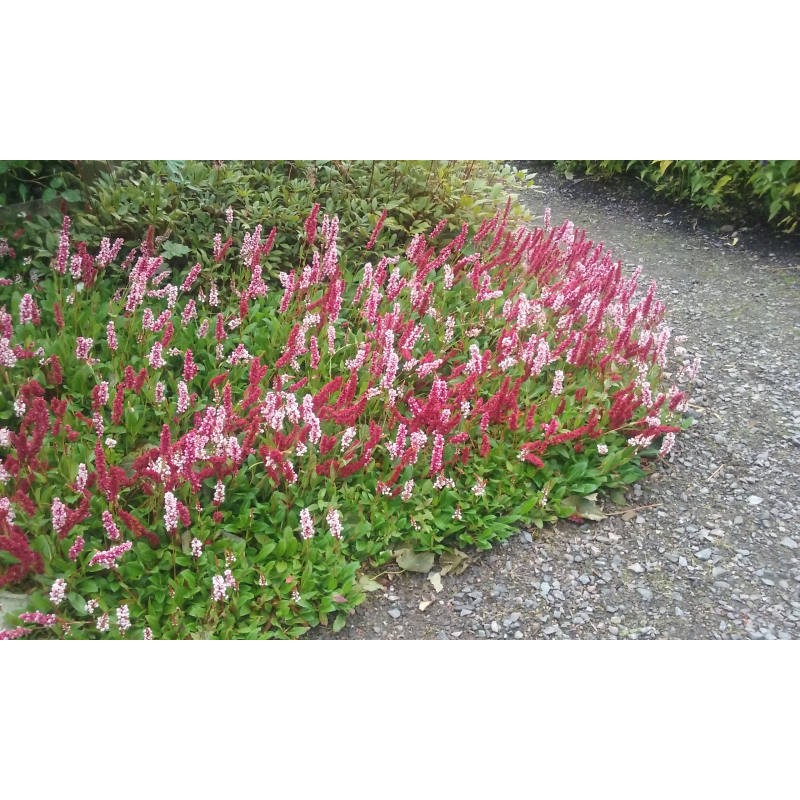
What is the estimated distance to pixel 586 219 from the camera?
514 centimetres

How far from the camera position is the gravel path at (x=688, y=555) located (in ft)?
8.07

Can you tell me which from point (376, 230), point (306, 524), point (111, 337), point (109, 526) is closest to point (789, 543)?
point (306, 524)

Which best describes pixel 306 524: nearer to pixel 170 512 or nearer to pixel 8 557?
pixel 170 512

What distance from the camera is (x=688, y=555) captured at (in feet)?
8.91

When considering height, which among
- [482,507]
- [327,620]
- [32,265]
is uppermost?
[32,265]

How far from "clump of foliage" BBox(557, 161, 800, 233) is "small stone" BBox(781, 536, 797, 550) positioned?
7.49 feet

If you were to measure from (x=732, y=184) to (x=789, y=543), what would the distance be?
2.51 metres

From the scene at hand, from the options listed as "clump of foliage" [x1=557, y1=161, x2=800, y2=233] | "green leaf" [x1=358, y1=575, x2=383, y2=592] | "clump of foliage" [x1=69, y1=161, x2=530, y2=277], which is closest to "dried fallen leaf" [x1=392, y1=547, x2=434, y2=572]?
"green leaf" [x1=358, y1=575, x2=383, y2=592]

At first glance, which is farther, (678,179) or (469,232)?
(678,179)

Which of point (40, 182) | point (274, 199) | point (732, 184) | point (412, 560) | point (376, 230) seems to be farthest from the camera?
point (732, 184)

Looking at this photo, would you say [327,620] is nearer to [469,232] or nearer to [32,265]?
[32,265]

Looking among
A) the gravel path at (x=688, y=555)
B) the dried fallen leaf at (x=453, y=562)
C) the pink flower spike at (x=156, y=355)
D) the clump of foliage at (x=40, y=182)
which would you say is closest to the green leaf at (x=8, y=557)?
the pink flower spike at (x=156, y=355)

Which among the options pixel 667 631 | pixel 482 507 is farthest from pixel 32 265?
pixel 667 631
